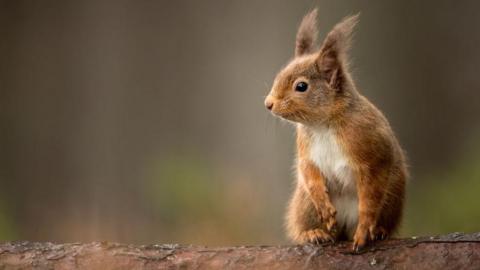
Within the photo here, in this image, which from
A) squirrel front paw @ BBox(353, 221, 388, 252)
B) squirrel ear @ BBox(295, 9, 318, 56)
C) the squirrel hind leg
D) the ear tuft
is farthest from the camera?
squirrel ear @ BBox(295, 9, 318, 56)

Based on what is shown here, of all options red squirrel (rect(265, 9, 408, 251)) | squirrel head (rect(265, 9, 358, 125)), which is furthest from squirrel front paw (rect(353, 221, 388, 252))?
squirrel head (rect(265, 9, 358, 125))

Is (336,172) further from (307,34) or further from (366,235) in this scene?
(307,34)

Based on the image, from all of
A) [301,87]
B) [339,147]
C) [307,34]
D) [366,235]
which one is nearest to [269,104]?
[301,87]

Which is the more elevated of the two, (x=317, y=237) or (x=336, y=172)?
(x=336, y=172)

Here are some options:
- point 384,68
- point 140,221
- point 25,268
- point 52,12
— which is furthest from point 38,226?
point 25,268

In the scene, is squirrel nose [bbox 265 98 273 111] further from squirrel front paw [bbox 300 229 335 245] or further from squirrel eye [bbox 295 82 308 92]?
squirrel front paw [bbox 300 229 335 245]

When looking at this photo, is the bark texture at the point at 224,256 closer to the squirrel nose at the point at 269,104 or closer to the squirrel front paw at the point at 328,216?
the squirrel front paw at the point at 328,216

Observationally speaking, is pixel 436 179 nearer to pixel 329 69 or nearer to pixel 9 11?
pixel 329 69
